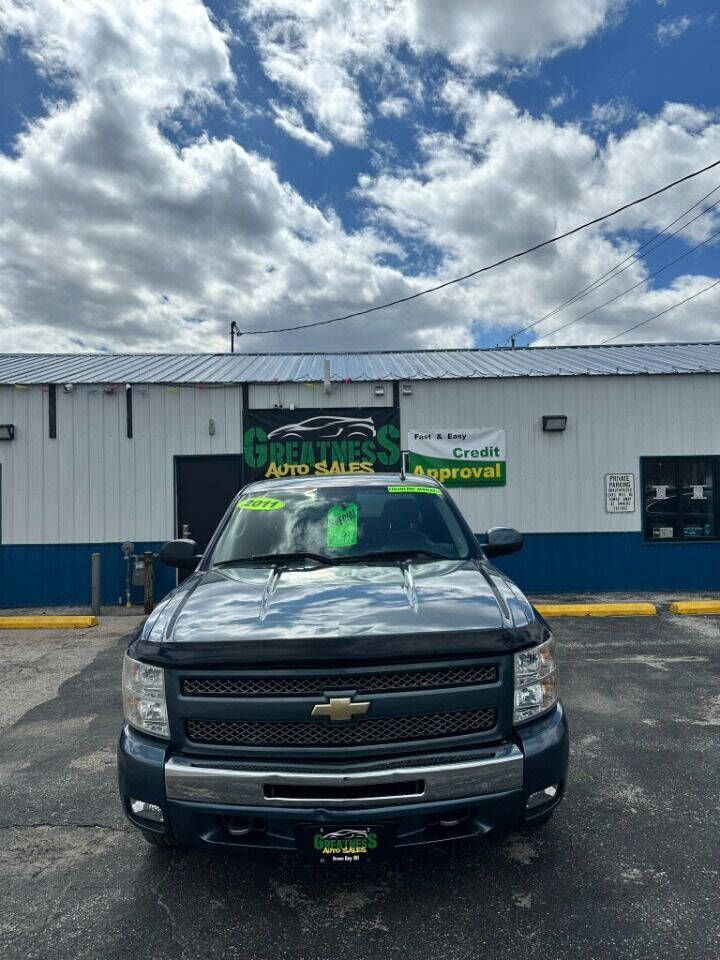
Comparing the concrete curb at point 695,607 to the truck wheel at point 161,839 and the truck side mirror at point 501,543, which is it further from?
the truck wheel at point 161,839

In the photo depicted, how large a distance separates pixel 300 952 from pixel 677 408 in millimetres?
10411

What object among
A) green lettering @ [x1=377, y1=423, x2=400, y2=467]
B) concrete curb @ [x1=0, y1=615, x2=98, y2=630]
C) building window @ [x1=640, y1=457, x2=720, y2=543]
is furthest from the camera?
building window @ [x1=640, y1=457, x2=720, y2=543]

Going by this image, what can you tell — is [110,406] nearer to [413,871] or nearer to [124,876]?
[124,876]

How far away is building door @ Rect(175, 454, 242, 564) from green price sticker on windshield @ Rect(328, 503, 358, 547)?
6.48 meters

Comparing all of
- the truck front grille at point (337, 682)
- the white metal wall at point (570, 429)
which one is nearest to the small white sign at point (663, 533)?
the white metal wall at point (570, 429)

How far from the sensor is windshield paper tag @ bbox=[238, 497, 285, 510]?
408 cm

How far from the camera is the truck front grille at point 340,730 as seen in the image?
2.38 metres

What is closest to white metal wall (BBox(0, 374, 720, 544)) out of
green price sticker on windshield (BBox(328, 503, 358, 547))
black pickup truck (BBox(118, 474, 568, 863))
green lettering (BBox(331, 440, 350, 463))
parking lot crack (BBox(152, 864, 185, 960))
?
green lettering (BBox(331, 440, 350, 463))

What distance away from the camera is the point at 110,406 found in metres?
10.1

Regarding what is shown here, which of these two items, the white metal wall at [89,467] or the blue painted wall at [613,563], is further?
the blue painted wall at [613,563]

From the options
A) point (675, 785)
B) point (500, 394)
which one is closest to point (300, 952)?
point (675, 785)

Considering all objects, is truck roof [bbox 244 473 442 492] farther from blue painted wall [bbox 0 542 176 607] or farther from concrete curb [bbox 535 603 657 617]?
blue painted wall [bbox 0 542 176 607]

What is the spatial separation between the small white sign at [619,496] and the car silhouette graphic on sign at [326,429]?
417 centimetres

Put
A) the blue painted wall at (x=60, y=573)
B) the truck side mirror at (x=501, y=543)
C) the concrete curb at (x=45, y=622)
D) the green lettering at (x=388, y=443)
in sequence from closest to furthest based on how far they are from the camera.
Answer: the truck side mirror at (x=501, y=543), the concrete curb at (x=45, y=622), the blue painted wall at (x=60, y=573), the green lettering at (x=388, y=443)
